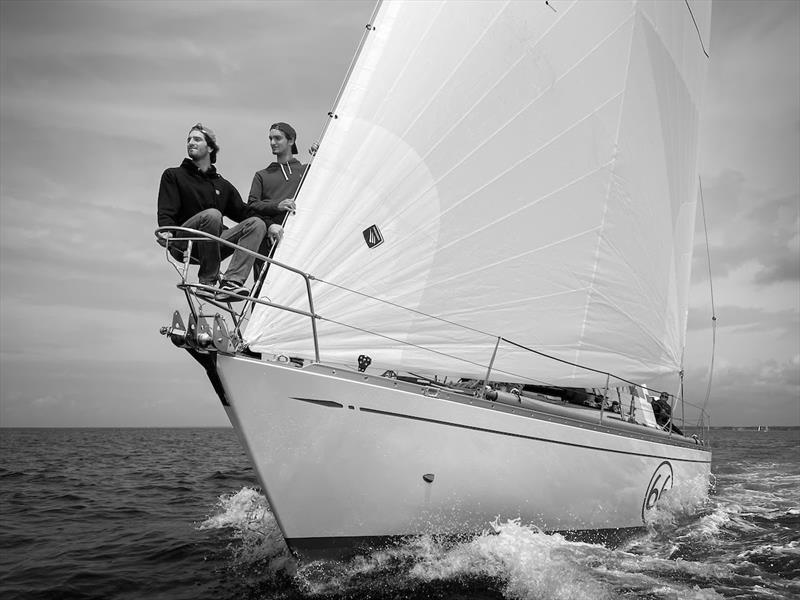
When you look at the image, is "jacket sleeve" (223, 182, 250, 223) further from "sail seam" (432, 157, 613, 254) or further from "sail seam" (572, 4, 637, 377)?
"sail seam" (572, 4, 637, 377)

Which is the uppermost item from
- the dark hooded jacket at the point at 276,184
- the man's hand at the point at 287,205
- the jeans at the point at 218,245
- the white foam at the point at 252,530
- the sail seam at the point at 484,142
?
the sail seam at the point at 484,142

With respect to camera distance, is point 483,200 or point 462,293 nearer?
point 462,293

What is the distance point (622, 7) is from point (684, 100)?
235 cm

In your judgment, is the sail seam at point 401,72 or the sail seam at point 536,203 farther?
the sail seam at point 536,203

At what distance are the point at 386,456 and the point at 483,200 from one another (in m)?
2.78

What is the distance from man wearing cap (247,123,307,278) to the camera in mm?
5633

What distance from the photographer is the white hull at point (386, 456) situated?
4.36m

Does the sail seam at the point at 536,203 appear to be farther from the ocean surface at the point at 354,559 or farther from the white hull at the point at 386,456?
the ocean surface at the point at 354,559

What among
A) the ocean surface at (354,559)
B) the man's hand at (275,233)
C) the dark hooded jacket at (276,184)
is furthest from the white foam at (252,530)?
the dark hooded jacket at (276,184)

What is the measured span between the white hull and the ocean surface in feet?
0.88

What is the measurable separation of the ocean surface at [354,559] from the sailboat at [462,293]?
260 millimetres

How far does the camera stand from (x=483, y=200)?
19.3 ft

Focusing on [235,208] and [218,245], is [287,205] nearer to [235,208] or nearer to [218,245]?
[235,208]

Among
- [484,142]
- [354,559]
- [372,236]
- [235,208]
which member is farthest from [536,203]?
[354,559]
